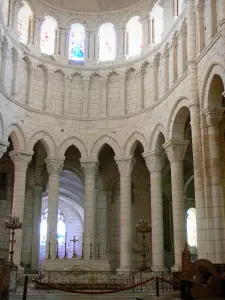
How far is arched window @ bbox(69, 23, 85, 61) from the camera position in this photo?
86.3 ft

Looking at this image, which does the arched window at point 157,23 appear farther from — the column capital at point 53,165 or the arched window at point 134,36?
the column capital at point 53,165

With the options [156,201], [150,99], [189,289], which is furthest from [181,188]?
[189,289]

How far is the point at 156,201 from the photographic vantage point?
71.1ft

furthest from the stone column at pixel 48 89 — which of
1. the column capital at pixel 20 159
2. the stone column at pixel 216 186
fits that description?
the stone column at pixel 216 186

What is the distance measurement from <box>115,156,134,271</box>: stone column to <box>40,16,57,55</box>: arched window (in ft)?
26.8

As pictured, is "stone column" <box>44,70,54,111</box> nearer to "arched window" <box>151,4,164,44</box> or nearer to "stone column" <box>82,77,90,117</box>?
"stone column" <box>82,77,90,117</box>

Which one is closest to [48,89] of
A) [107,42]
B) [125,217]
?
[107,42]

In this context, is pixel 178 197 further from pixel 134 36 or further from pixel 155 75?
pixel 134 36

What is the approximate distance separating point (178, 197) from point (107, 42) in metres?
12.2

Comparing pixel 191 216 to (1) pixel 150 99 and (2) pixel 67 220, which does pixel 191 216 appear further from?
(2) pixel 67 220

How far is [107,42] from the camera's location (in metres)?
26.7

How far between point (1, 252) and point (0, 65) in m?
11.1

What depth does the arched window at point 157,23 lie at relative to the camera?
23891 millimetres

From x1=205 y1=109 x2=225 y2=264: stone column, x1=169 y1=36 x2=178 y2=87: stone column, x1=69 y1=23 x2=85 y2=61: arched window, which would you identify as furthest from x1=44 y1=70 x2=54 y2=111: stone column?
x1=205 y1=109 x2=225 y2=264: stone column
